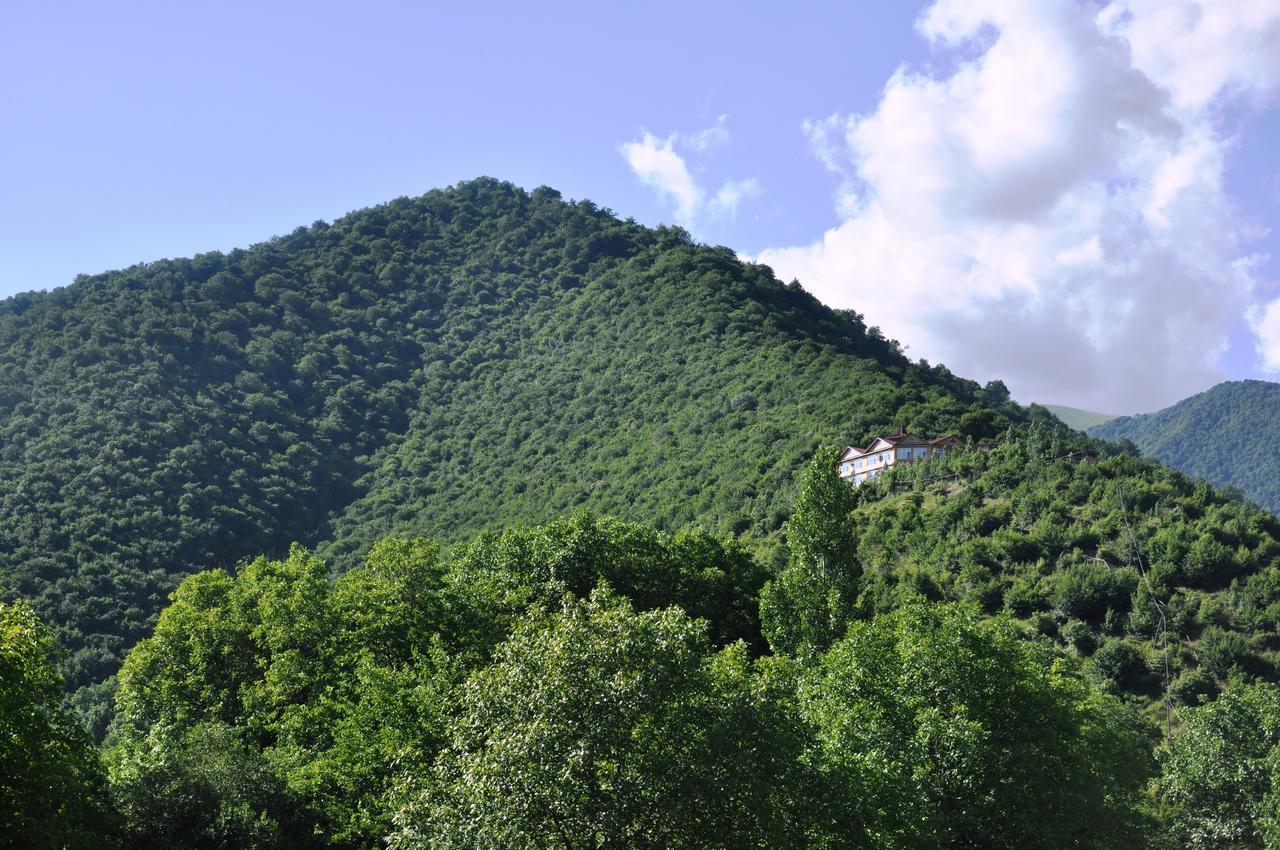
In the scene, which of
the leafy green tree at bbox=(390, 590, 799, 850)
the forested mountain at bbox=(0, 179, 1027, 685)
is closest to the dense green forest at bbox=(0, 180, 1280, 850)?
the leafy green tree at bbox=(390, 590, 799, 850)

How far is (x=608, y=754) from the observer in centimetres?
1769

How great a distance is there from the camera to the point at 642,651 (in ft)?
60.2

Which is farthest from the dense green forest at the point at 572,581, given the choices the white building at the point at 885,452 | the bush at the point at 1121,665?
the white building at the point at 885,452

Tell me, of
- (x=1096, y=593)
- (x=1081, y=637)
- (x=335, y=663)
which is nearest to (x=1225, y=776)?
(x=1081, y=637)

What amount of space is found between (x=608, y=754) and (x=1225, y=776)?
1256 inches

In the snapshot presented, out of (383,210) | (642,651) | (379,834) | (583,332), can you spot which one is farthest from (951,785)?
(383,210)

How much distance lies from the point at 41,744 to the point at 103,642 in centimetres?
4881

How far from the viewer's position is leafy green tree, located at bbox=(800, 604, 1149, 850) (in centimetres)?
2386

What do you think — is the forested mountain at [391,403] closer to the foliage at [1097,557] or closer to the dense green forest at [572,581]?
the dense green forest at [572,581]

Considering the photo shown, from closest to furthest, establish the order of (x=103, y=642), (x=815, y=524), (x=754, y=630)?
(x=815, y=524) → (x=754, y=630) → (x=103, y=642)

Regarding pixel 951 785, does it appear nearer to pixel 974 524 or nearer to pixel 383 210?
pixel 974 524

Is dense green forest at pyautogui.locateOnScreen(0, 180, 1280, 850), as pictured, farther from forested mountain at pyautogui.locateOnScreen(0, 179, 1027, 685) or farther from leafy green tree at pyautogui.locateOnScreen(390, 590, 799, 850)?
forested mountain at pyautogui.locateOnScreen(0, 179, 1027, 685)

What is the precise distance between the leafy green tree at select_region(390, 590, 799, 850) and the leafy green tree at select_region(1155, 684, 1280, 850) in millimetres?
26285

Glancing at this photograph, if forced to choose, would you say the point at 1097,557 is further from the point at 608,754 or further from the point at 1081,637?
the point at 608,754
